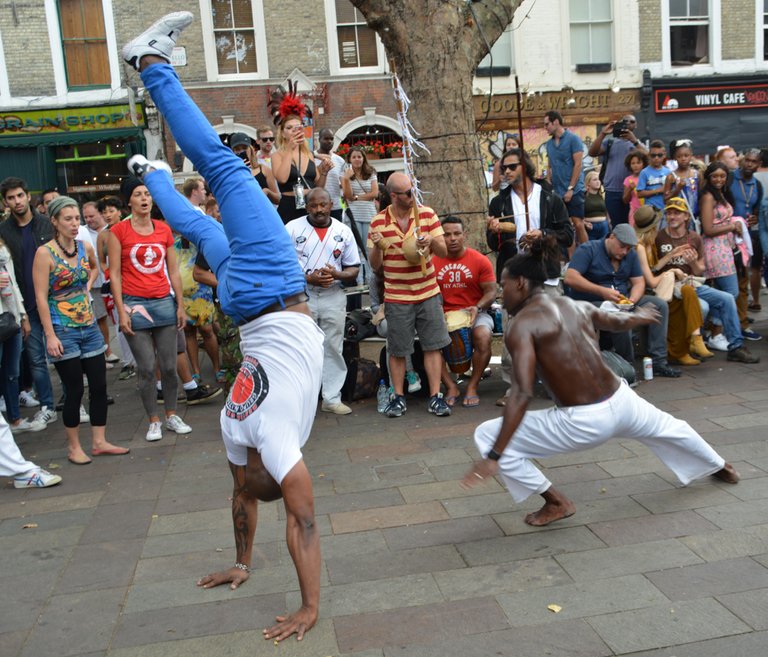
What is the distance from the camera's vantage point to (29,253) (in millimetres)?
7383

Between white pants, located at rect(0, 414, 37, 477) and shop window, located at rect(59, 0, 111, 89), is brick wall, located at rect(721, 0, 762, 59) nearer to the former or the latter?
shop window, located at rect(59, 0, 111, 89)

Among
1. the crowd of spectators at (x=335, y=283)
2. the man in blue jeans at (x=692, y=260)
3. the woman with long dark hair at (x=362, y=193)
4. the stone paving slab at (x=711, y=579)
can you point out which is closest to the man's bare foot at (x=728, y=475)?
the stone paving slab at (x=711, y=579)

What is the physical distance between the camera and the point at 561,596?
3799 millimetres

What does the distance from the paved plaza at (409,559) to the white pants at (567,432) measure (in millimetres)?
348

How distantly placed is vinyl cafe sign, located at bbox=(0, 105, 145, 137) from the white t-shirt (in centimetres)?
1252

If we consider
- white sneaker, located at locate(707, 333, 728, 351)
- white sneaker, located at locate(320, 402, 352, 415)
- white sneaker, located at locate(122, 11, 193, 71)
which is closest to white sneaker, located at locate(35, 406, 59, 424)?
white sneaker, located at locate(320, 402, 352, 415)

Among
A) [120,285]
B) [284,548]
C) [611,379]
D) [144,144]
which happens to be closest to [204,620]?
[284,548]

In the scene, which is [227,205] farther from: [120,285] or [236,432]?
[120,285]

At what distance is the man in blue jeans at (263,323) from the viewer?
3646 millimetres

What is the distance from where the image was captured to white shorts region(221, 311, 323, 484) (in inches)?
144

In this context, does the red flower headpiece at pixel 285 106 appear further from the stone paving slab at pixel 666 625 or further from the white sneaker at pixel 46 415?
the stone paving slab at pixel 666 625

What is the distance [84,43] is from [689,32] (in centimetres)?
1462

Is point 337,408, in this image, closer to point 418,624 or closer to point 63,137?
point 418,624

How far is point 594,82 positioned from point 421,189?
13.6m
